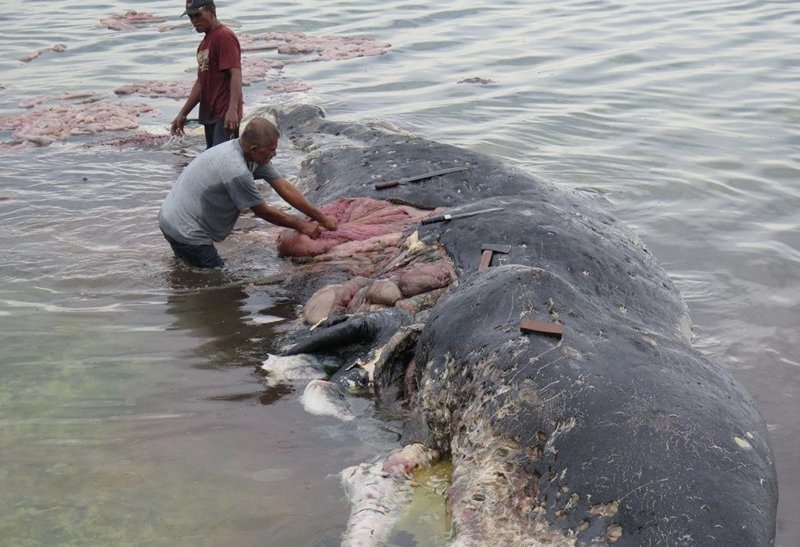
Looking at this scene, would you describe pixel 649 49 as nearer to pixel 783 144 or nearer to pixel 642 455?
pixel 783 144

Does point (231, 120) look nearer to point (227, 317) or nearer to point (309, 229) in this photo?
point (309, 229)

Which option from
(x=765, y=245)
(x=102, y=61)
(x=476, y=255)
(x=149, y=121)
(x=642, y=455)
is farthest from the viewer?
(x=102, y=61)

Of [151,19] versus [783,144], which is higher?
[151,19]

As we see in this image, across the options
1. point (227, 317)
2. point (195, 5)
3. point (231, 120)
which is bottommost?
point (227, 317)

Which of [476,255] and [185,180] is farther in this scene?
[185,180]

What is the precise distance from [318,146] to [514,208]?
4271 mm

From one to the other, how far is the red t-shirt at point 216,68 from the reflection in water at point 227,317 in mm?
2641

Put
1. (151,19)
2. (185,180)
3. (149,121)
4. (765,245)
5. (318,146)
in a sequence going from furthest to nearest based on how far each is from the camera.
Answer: (151,19)
(149,121)
(318,146)
(765,245)
(185,180)

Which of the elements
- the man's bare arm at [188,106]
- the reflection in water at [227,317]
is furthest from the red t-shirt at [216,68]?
the reflection in water at [227,317]

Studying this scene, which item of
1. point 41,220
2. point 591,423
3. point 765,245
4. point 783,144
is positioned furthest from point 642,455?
point 783,144

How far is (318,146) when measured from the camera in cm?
1088

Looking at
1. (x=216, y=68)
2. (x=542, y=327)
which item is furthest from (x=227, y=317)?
(x=216, y=68)

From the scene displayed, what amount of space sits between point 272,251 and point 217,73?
8.83 feet

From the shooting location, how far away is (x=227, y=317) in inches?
286
